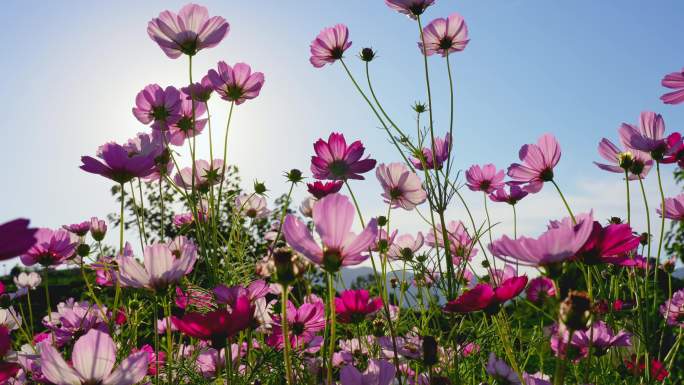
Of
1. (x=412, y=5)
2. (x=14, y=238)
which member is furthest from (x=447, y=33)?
(x=14, y=238)

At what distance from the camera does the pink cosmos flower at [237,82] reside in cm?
117

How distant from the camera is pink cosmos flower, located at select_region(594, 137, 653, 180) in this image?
1.05 m

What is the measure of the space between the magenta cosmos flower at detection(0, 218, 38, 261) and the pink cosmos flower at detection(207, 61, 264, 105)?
905 millimetres

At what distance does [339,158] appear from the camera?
40.6 inches

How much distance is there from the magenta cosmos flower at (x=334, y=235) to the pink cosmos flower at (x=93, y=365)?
23cm

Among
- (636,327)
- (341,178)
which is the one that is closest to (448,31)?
(341,178)

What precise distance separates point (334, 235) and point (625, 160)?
80cm

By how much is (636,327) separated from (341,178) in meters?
0.63

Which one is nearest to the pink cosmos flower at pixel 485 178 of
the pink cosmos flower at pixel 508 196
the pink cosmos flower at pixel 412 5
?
the pink cosmos flower at pixel 508 196

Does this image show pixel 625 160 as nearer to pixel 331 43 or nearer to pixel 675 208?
pixel 675 208

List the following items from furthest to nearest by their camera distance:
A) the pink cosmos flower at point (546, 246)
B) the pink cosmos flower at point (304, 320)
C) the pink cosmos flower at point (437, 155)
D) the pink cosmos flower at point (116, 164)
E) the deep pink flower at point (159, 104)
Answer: the pink cosmos flower at point (437, 155)
the deep pink flower at point (159, 104)
the pink cosmos flower at point (304, 320)
the pink cosmos flower at point (116, 164)
the pink cosmos flower at point (546, 246)

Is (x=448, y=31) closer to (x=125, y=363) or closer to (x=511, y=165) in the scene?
(x=511, y=165)

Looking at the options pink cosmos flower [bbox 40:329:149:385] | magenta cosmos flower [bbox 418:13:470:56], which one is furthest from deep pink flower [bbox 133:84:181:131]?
magenta cosmos flower [bbox 418:13:470:56]

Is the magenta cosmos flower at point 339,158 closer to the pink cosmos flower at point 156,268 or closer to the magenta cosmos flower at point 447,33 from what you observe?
the pink cosmos flower at point 156,268
